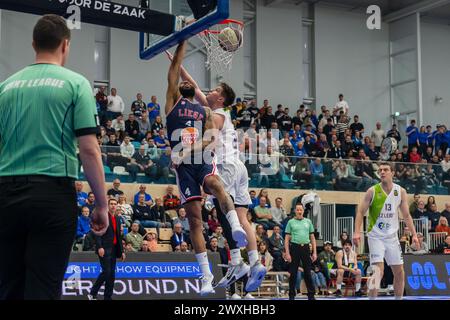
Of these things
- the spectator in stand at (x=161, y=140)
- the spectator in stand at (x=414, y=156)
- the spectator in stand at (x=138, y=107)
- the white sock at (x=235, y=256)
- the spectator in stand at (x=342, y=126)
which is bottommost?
the white sock at (x=235, y=256)

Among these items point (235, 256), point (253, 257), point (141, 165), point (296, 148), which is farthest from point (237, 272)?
point (296, 148)

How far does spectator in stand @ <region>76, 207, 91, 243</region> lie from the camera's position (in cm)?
1614

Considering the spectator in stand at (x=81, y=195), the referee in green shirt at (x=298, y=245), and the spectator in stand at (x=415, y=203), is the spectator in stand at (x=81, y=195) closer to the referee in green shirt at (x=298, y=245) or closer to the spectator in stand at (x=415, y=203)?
the referee in green shirt at (x=298, y=245)

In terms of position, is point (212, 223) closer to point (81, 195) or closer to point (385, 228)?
point (81, 195)

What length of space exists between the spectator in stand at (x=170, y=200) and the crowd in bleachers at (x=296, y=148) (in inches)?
15.1

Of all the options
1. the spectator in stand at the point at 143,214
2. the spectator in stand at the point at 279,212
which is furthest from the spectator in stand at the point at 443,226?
the spectator in stand at the point at 143,214

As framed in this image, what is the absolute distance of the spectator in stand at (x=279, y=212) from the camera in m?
19.2

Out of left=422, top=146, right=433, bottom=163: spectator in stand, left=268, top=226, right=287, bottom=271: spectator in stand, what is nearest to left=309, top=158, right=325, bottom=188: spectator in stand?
left=268, top=226, right=287, bottom=271: spectator in stand

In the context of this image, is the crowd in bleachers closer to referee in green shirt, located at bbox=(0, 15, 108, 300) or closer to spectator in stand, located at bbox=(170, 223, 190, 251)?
spectator in stand, located at bbox=(170, 223, 190, 251)

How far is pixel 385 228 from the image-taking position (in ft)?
40.6

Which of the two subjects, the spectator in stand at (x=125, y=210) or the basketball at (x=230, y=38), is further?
the spectator in stand at (x=125, y=210)

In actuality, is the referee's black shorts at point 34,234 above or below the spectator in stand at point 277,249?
above
